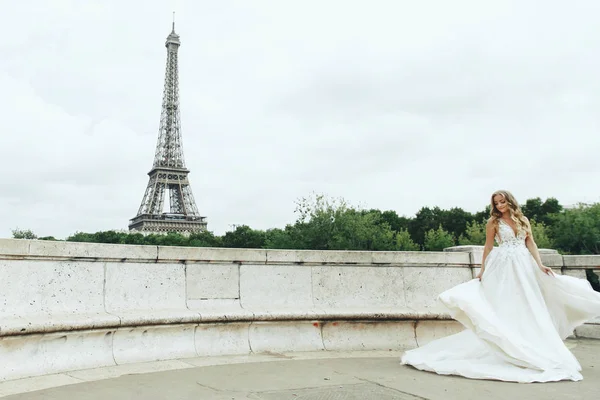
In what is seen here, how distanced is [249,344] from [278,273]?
1015 mm

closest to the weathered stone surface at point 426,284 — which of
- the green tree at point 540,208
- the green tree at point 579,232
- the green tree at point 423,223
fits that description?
the green tree at point 579,232

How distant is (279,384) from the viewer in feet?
16.6

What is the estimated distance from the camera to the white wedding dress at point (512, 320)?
5539 mm

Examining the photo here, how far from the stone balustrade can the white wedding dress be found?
138 cm

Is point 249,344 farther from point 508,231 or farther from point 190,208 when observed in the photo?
point 190,208

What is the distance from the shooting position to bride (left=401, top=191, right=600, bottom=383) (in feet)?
18.2

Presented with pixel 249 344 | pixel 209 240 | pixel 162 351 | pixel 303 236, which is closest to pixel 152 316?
pixel 162 351

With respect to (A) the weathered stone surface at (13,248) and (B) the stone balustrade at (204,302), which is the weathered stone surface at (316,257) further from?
(A) the weathered stone surface at (13,248)

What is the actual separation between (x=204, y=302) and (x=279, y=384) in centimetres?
200

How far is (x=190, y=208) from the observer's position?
264 ft

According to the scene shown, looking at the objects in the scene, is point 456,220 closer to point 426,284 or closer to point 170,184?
point 170,184

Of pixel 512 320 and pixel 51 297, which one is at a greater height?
pixel 51 297

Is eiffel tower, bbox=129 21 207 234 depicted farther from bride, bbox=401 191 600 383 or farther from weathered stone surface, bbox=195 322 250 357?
bride, bbox=401 191 600 383

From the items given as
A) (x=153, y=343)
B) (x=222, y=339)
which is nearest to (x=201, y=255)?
(x=222, y=339)
